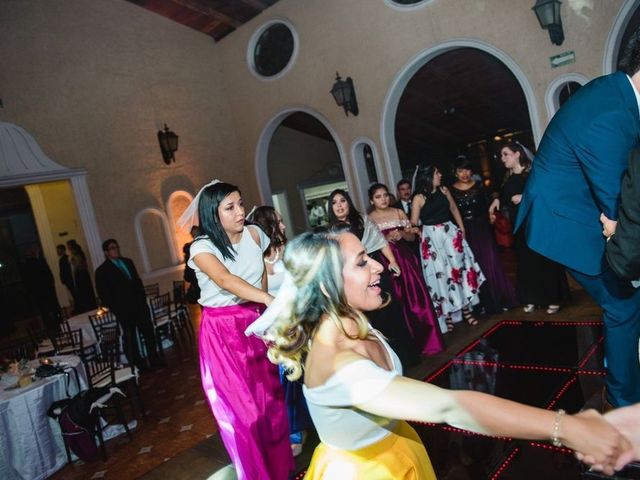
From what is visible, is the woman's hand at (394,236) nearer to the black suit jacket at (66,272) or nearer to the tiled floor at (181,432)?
the tiled floor at (181,432)

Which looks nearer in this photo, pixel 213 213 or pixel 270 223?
pixel 213 213

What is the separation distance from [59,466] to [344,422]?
12.4 ft

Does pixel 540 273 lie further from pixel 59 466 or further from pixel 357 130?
pixel 59 466

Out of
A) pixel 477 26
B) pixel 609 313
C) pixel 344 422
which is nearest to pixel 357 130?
pixel 477 26

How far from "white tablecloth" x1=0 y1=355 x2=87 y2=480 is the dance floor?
305 cm

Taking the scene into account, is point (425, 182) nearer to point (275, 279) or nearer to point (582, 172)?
point (275, 279)

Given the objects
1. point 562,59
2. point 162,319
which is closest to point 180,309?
point 162,319

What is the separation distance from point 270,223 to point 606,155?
2335 millimetres

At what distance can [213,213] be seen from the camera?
258 cm

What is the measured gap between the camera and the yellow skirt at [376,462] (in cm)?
135

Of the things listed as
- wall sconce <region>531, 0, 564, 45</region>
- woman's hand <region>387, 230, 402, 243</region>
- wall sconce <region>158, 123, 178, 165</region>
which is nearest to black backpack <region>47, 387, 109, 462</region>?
woman's hand <region>387, 230, 402, 243</region>

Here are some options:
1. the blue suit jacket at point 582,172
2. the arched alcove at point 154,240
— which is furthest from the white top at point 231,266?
the arched alcove at point 154,240

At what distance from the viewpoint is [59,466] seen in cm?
403

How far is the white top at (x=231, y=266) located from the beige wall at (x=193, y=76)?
189 inches
